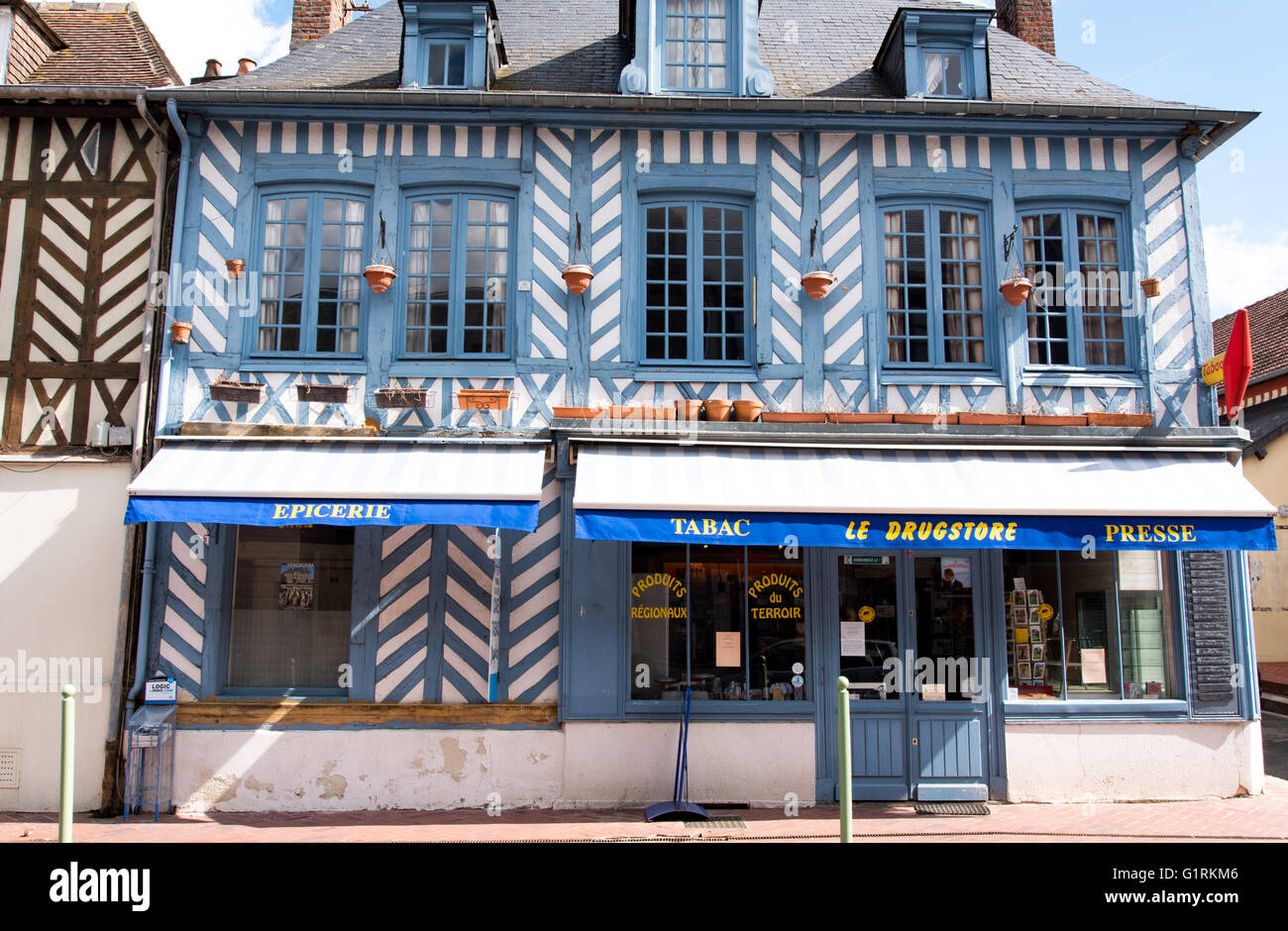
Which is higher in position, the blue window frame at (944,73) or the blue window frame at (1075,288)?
the blue window frame at (944,73)

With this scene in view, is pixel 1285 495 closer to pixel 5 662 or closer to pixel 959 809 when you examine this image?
pixel 959 809

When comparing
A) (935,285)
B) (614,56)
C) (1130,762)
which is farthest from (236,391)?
(1130,762)

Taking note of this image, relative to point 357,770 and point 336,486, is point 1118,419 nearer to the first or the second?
point 336,486

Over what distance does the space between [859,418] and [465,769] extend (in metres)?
4.59

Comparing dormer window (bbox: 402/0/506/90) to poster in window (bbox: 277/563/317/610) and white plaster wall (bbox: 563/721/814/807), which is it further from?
white plaster wall (bbox: 563/721/814/807)

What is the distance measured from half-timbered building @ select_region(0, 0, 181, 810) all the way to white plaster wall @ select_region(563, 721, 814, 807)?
4032 millimetres

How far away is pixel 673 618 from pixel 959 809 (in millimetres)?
2867

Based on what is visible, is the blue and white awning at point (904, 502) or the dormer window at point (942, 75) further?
the dormer window at point (942, 75)

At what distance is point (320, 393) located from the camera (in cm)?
797

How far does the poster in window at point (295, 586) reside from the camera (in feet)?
25.8

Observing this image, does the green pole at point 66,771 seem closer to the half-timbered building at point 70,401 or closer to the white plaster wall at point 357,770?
the white plaster wall at point 357,770

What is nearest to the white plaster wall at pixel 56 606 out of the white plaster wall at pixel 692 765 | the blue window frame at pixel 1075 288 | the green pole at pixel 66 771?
the green pole at pixel 66 771

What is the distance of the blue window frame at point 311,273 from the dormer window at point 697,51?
299 centimetres

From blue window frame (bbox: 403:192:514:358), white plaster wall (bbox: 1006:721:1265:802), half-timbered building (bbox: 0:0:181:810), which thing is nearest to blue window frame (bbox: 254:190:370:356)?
blue window frame (bbox: 403:192:514:358)
